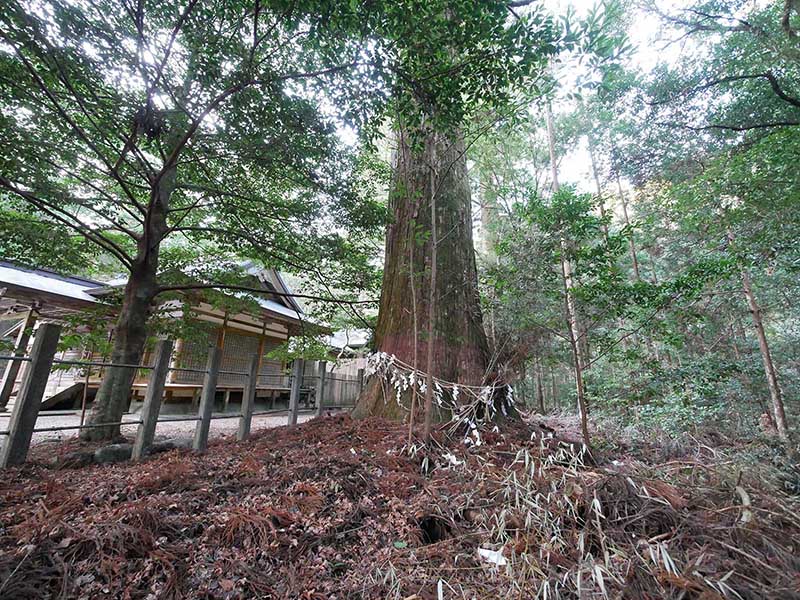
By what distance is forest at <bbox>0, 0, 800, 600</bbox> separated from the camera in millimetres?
1492

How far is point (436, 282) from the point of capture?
3.77 m

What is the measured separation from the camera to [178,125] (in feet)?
9.66

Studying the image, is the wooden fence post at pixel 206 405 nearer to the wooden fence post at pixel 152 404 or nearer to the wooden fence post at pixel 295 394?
the wooden fence post at pixel 152 404

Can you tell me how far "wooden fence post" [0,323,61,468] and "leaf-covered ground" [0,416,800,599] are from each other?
0.56 ft

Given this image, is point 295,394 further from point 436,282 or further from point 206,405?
point 436,282

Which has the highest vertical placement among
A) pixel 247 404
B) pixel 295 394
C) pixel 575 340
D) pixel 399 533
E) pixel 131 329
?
pixel 131 329

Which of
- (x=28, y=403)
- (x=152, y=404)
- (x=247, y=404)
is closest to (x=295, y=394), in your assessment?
(x=247, y=404)

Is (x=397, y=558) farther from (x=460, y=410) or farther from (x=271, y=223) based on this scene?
(x=271, y=223)

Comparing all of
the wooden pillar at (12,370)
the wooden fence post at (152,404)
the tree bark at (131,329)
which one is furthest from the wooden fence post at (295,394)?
the wooden pillar at (12,370)

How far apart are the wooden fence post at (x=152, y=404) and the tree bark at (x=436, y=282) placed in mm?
1998

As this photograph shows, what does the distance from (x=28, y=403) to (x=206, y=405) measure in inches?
55.0

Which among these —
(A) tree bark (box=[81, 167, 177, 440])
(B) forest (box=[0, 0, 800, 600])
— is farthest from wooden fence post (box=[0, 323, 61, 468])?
(A) tree bark (box=[81, 167, 177, 440])

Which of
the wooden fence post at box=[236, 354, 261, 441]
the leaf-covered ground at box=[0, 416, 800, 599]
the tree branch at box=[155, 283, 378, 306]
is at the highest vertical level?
the tree branch at box=[155, 283, 378, 306]

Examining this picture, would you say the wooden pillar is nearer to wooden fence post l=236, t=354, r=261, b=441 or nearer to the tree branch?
the tree branch
